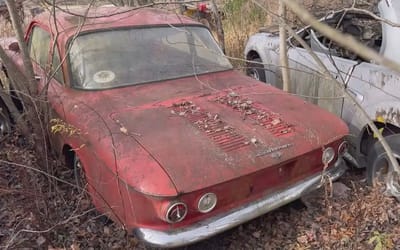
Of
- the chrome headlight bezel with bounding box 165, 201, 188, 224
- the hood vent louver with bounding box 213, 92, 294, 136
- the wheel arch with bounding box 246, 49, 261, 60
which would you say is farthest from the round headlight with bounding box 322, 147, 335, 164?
the wheel arch with bounding box 246, 49, 261, 60

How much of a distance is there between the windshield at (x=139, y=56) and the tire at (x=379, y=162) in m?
1.64

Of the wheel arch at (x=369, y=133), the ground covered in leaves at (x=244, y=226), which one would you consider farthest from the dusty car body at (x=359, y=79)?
the ground covered in leaves at (x=244, y=226)

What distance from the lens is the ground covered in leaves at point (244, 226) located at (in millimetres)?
3016

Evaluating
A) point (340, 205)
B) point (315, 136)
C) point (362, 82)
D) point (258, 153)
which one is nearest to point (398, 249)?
point (340, 205)

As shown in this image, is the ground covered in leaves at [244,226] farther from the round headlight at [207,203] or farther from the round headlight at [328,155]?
the round headlight at [207,203]

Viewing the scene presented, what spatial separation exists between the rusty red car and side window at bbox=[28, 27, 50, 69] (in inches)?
0.5

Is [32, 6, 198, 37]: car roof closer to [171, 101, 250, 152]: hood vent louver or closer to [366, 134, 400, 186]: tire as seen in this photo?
[171, 101, 250, 152]: hood vent louver

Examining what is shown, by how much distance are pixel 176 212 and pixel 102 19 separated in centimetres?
236

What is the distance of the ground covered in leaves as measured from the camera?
9.89 ft

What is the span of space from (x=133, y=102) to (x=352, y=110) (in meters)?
1.99

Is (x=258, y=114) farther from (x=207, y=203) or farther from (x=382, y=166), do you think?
(x=382, y=166)

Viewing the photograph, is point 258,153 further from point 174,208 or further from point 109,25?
point 109,25

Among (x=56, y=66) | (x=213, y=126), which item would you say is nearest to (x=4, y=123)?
(x=56, y=66)

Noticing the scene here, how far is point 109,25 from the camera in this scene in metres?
3.96
